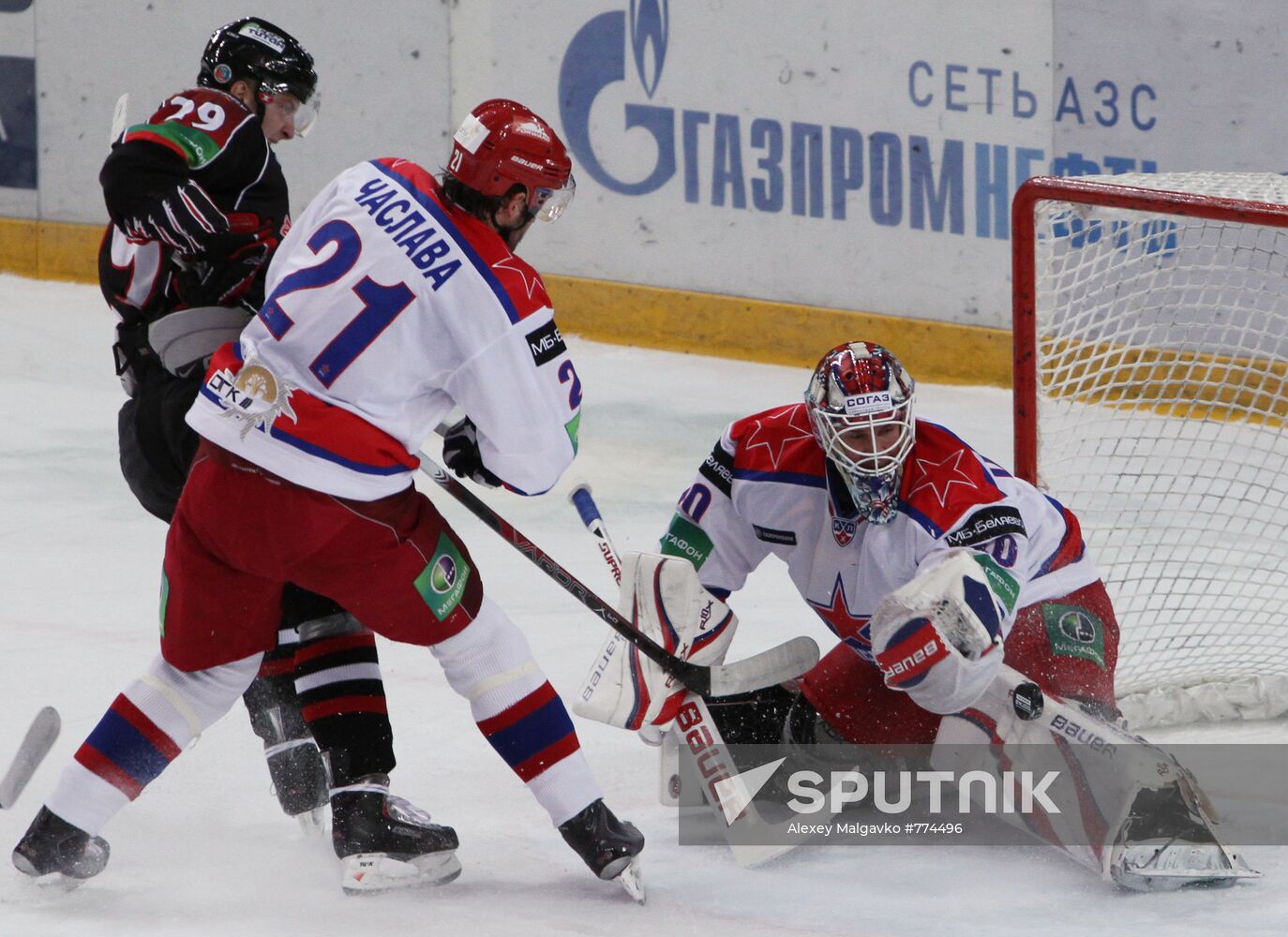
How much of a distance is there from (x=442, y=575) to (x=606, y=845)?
15.9 inches

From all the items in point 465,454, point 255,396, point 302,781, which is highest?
point 255,396

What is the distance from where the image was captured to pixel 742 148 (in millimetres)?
5703

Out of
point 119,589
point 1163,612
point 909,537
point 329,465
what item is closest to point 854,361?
point 909,537

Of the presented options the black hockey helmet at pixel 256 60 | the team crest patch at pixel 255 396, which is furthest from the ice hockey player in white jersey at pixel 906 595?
the black hockey helmet at pixel 256 60

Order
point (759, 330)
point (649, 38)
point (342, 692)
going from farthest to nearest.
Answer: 1. point (759, 330)
2. point (649, 38)
3. point (342, 692)

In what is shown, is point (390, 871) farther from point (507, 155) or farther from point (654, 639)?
point (507, 155)

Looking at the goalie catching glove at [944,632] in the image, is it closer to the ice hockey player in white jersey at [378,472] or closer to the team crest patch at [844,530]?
the team crest patch at [844,530]

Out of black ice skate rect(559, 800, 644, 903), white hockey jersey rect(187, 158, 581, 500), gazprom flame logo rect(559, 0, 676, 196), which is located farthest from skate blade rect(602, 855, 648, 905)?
gazprom flame logo rect(559, 0, 676, 196)

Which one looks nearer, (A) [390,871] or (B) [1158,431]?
(A) [390,871]

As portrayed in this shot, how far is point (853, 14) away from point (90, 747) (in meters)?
4.15

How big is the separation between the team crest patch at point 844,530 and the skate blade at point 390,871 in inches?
28.5

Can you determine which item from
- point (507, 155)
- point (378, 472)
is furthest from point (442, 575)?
point (507, 155)

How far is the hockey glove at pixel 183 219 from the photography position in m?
2.35

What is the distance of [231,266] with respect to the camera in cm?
246
